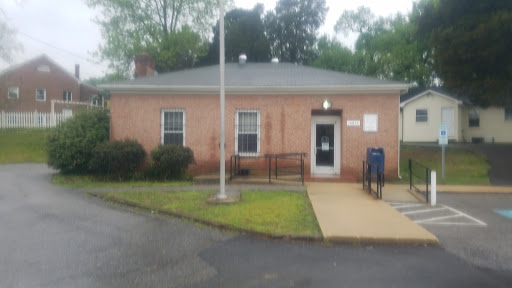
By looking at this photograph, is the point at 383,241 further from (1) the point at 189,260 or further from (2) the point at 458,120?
(2) the point at 458,120

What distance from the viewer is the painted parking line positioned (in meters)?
8.19

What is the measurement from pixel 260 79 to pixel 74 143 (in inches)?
276

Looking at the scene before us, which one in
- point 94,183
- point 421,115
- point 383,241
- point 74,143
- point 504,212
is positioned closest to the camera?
point 383,241

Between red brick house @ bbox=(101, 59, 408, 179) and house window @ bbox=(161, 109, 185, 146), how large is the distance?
0.12ft

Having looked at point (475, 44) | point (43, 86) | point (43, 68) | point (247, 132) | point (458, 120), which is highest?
point (43, 68)

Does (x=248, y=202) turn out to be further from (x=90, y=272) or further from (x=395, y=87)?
(x=395, y=87)

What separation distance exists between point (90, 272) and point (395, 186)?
10147mm

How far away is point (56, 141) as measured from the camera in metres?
13.7

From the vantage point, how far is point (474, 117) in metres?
27.3

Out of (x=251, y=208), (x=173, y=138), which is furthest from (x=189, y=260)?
(x=173, y=138)

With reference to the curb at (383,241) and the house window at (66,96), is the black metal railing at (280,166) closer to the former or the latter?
the curb at (383,241)

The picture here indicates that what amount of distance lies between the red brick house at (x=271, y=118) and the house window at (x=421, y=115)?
14.8 m

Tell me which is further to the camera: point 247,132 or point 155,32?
point 155,32

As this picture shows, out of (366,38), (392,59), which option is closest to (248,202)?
(392,59)
